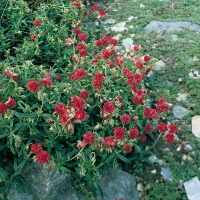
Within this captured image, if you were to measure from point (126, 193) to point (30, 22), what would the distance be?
2.60 m

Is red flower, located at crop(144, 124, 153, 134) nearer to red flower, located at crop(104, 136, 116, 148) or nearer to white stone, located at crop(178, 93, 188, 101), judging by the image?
red flower, located at crop(104, 136, 116, 148)

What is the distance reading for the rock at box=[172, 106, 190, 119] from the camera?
4.36 meters

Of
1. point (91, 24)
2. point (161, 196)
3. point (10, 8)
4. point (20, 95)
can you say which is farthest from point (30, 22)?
point (161, 196)

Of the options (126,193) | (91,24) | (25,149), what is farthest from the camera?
(91,24)

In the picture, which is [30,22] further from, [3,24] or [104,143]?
[104,143]

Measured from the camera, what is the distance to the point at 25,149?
10.6 feet

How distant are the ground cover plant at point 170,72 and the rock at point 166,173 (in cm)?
4

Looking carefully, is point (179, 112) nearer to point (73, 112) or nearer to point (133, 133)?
point (133, 133)

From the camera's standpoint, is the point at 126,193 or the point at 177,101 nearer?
the point at 126,193

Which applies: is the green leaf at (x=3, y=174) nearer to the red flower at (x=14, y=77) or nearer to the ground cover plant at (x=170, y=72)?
the red flower at (x=14, y=77)

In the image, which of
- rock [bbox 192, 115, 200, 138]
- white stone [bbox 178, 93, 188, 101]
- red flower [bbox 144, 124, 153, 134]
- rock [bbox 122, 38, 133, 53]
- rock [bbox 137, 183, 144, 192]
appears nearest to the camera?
rock [bbox 137, 183, 144, 192]

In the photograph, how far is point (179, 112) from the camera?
14.4 ft

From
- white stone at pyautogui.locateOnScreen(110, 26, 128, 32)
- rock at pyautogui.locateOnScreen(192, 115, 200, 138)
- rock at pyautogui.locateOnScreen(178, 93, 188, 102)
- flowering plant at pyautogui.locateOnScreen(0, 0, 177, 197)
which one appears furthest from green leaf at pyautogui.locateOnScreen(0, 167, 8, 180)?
white stone at pyautogui.locateOnScreen(110, 26, 128, 32)

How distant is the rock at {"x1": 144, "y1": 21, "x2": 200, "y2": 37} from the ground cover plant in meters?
0.08
